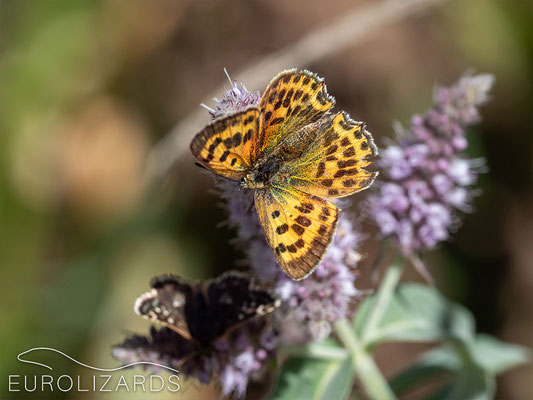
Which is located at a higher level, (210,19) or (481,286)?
(210,19)

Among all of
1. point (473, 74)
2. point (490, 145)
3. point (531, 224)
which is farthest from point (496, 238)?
point (473, 74)

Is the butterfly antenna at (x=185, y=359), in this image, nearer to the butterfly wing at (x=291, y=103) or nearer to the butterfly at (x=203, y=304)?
the butterfly at (x=203, y=304)

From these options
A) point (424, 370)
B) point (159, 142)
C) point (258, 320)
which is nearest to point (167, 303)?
point (258, 320)

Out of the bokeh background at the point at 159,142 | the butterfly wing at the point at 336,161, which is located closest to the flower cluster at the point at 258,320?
the butterfly wing at the point at 336,161

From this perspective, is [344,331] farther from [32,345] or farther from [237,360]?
[32,345]

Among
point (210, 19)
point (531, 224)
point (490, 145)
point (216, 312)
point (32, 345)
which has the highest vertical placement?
point (210, 19)

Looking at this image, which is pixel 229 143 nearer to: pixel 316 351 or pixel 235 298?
pixel 235 298
